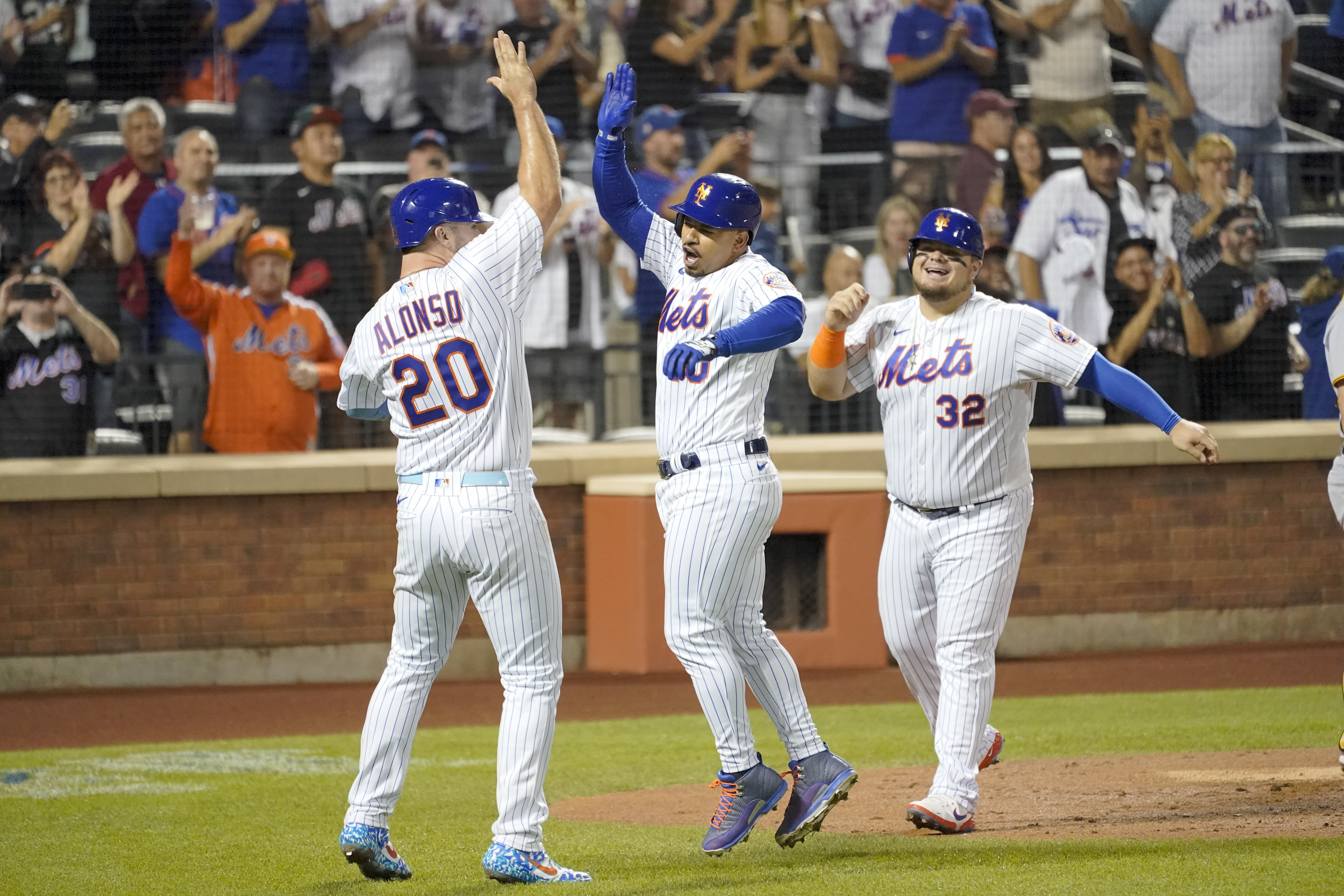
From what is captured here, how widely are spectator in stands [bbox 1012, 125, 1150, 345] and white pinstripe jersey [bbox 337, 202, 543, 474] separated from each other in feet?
20.3

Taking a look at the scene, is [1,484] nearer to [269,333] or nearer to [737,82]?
[269,333]

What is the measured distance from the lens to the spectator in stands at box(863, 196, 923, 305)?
9969mm

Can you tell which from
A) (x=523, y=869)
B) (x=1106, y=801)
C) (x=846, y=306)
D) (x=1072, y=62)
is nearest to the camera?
(x=523, y=869)

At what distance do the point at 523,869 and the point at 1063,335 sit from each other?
2.27 m

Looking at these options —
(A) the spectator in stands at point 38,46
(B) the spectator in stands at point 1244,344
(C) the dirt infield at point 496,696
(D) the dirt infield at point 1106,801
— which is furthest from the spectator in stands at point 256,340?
(B) the spectator in stands at point 1244,344

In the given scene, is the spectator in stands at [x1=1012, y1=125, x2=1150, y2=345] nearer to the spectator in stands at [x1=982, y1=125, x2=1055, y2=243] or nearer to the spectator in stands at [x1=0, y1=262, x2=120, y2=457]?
the spectator in stands at [x1=982, y1=125, x2=1055, y2=243]

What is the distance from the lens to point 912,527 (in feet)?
16.4

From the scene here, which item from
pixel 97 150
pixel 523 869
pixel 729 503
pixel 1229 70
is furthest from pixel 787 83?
pixel 523 869

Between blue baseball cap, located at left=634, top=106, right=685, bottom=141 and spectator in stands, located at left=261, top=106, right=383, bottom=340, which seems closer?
spectator in stands, located at left=261, top=106, right=383, bottom=340

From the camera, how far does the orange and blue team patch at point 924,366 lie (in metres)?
4.87

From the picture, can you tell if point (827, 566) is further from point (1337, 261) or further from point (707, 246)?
point (707, 246)

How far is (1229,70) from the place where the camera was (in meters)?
10.5

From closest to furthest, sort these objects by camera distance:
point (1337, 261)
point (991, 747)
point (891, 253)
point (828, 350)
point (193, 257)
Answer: point (828, 350) < point (991, 747) < point (1337, 261) < point (193, 257) < point (891, 253)

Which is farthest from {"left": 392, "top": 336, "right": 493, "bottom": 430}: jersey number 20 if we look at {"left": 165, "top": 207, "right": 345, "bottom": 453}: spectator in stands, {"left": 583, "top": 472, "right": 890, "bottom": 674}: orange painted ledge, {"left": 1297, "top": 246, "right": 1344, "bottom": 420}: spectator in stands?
{"left": 1297, "top": 246, "right": 1344, "bottom": 420}: spectator in stands
